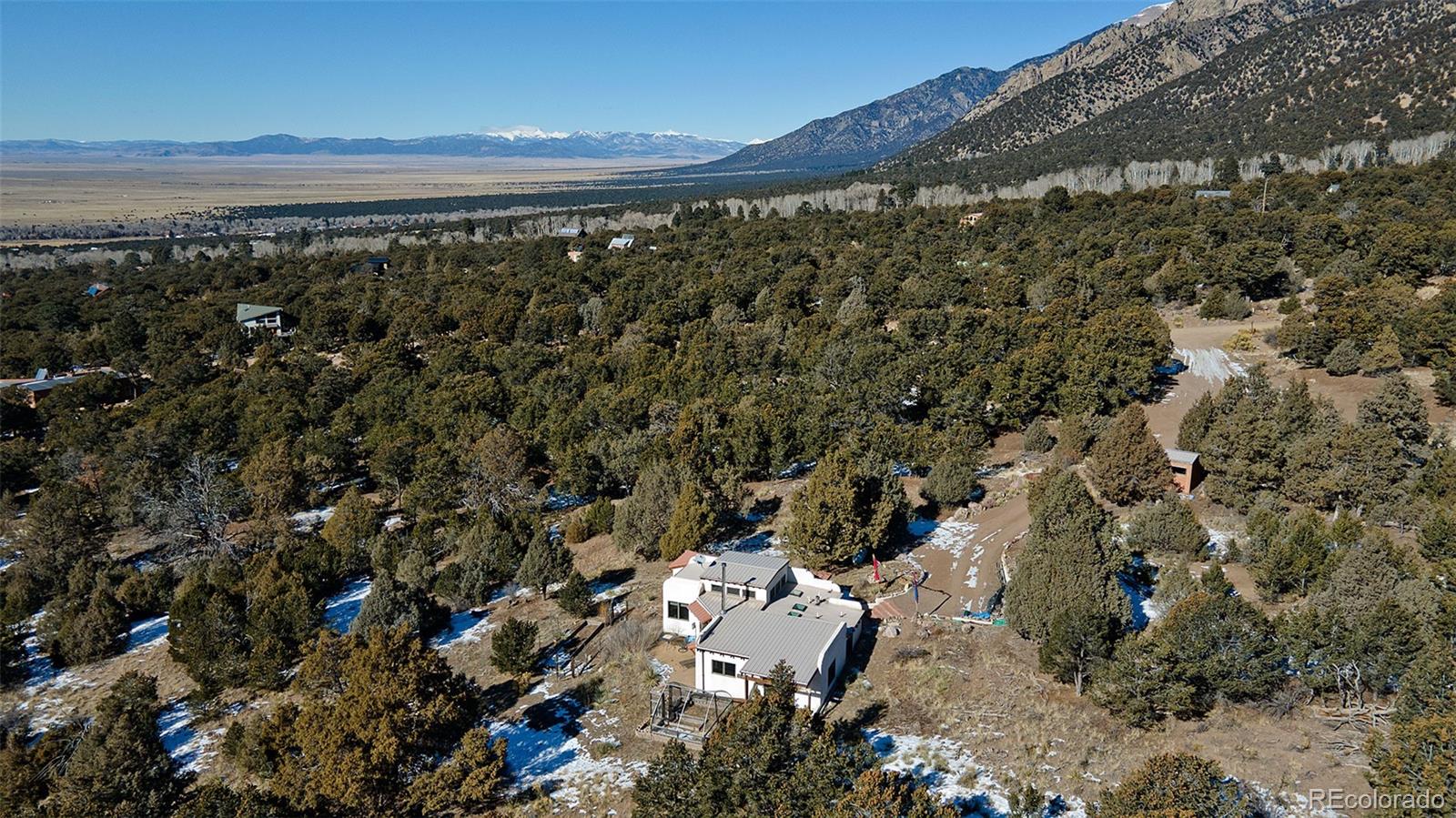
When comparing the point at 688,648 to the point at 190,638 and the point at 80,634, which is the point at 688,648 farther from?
the point at 80,634

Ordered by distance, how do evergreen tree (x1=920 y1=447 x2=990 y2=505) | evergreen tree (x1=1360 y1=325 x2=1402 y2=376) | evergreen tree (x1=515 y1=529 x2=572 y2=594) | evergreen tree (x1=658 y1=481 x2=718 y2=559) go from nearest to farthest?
evergreen tree (x1=515 y1=529 x2=572 y2=594), evergreen tree (x1=658 y1=481 x2=718 y2=559), evergreen tree (x1=920 y1=447 x2=990 y2=505), evergreen tree (x1=1360 y1=325 x2=1402 y2=376)

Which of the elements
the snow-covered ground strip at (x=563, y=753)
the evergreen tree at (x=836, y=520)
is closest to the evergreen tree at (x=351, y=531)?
the snow-covered ground strip at (x=563, y=753)

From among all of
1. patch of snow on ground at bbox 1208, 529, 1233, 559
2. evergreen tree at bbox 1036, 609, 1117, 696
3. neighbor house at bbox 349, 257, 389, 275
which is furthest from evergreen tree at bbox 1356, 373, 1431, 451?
neighbor house at bbox 349, 257, 389, 275

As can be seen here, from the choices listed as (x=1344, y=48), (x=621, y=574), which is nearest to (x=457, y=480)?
(x=621, y=574)

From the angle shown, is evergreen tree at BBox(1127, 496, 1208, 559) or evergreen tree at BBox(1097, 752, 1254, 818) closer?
evergreen tree at BBox(1097, 752, 1254, 818)

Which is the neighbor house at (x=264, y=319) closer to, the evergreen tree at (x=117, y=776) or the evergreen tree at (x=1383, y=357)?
the evergreen tree at (x=117, y=776)

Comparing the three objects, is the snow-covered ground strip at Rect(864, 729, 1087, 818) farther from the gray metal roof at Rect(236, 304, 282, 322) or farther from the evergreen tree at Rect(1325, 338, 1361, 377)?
the gray metal roof at Rect(236, 304, 282, 322)
